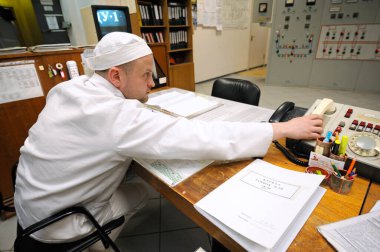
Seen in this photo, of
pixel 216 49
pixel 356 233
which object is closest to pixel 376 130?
pixel 356 233

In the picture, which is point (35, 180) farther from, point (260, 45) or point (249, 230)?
point (260, 45)

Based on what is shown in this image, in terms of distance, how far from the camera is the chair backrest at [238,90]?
5.23 ft

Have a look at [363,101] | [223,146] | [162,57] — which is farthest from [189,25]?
[223,146]

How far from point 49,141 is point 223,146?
629 millimetres

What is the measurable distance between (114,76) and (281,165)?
0.75 meters

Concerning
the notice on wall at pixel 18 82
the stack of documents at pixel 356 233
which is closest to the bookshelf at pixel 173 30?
the notice on wall at pixel 18 82

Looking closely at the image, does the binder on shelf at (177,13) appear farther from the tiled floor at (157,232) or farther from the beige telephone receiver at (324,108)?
the beige telephone receiver at (324,108)

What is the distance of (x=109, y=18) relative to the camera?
2260mm

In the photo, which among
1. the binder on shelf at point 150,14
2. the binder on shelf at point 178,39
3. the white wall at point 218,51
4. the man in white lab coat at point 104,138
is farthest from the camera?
the white wall at point 218,51

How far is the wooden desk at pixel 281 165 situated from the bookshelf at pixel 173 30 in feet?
8.22

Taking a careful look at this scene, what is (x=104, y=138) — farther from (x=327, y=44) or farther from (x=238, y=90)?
(x=327, y=44)

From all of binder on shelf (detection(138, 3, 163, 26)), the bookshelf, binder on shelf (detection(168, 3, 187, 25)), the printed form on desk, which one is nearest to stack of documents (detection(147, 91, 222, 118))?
the printed form on desk

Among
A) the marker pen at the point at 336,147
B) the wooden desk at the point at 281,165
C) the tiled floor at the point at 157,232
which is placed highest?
the marker pen at the point at 336,147

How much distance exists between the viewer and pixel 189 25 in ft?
12.7
